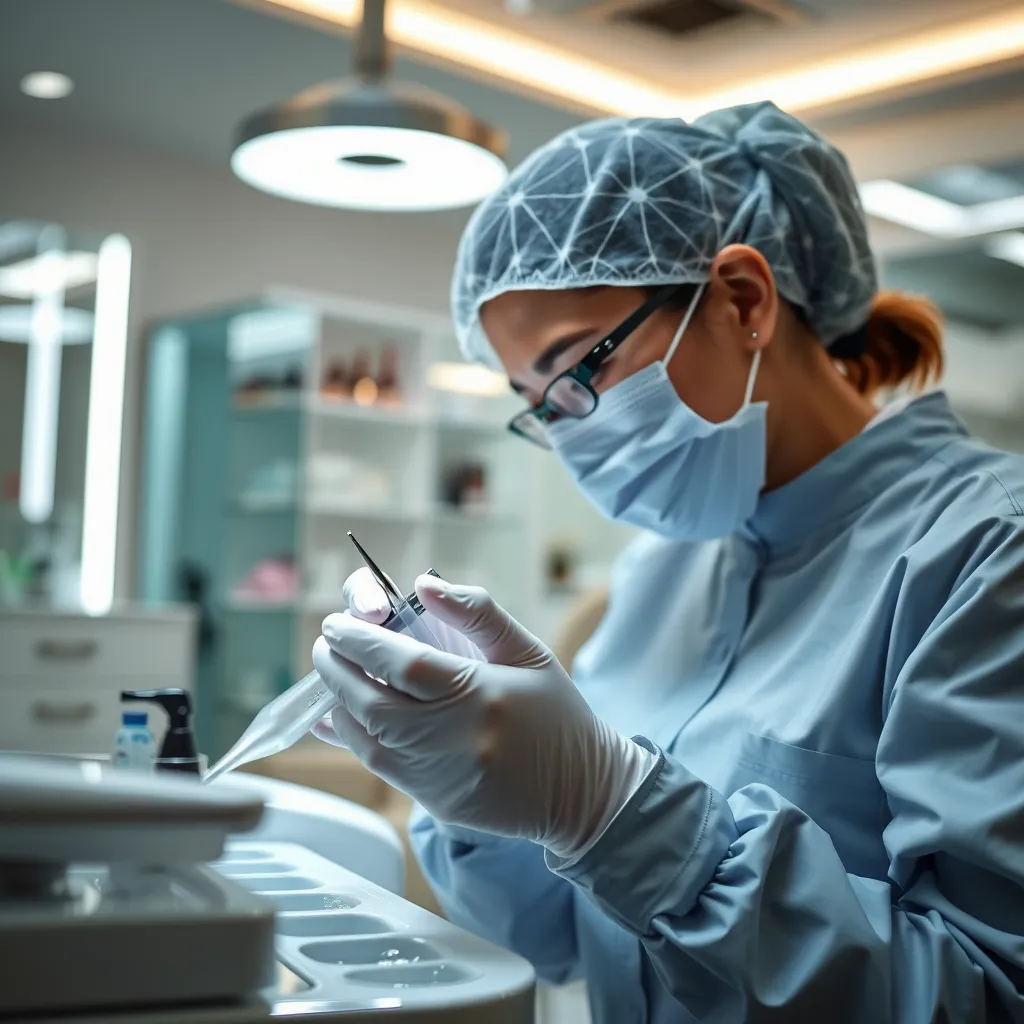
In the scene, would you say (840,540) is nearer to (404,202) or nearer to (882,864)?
(882,864)

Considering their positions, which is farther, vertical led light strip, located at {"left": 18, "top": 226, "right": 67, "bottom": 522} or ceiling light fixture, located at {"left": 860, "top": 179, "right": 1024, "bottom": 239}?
ceiling light fixture, located at {"left": 860, "top": 179, "right": 1024, "bottom": 239}

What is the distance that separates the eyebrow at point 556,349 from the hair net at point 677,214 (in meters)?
0.05

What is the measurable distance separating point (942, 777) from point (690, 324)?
537 millimetres

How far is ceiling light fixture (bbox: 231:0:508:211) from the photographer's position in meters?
1.84

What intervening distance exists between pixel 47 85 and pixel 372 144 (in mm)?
2528

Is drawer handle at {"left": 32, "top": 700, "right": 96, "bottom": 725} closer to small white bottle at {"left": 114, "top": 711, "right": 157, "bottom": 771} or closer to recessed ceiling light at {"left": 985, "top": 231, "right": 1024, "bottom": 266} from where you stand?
small white bottle at {"left": 114, "top": 711, "right": 157, "bottom": 771}

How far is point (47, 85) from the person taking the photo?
12.8ft

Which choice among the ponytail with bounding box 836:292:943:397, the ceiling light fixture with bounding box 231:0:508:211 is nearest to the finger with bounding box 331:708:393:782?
the ponytail with bounding box 836:292:943:397

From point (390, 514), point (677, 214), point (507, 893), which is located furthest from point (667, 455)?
point (390, 514)

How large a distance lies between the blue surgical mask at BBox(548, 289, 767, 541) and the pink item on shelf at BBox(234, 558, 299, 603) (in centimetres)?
304

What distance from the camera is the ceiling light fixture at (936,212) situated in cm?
462

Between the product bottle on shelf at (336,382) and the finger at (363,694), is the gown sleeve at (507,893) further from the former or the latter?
the product bottle on shelf at (336,382)

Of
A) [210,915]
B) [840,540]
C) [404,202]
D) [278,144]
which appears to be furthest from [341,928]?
[404,202]

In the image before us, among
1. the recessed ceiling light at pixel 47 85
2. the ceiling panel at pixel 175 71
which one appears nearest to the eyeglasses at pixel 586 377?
the ceiling panel at pixel 175 71
